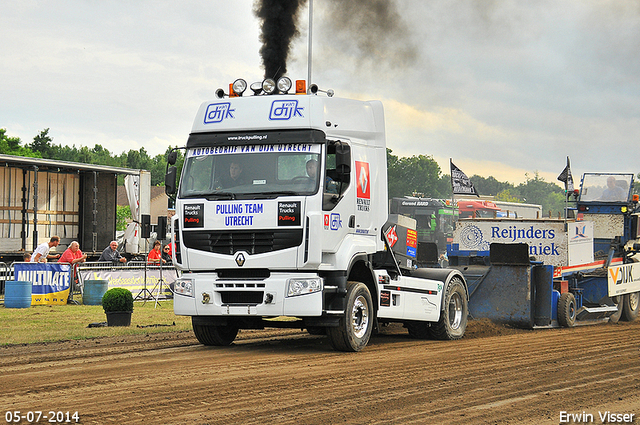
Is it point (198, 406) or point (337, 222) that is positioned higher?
point (337, 222)

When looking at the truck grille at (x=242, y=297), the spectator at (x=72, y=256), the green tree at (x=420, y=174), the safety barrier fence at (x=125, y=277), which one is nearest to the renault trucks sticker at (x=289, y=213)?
the truck grille at (x=242, y=297)

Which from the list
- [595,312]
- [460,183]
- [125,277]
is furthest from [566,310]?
[460,183]

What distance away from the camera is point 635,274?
781 inches

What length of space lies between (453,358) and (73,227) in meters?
19.8

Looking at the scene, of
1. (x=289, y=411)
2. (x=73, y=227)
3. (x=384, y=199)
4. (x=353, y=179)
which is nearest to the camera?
(x=289, y=411)

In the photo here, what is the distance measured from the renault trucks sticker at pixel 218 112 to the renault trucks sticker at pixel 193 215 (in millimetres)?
1450

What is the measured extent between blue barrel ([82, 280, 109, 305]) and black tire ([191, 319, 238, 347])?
8976mm

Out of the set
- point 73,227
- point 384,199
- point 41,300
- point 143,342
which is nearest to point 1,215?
point 73,227

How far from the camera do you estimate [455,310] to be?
47.1 feet

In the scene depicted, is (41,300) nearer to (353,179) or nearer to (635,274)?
(353,179)

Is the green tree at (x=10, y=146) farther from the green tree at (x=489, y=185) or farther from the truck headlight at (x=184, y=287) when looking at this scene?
the green tree at (x=489, y=185)

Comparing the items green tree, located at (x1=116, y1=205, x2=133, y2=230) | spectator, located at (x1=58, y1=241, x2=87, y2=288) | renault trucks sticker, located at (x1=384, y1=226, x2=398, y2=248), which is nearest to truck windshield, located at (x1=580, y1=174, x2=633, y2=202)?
renault trucks sticker, located at (x1=384, y1=226, x2=398, y2=248)

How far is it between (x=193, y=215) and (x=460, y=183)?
24.9 meters

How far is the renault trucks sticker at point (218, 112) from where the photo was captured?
1158 cm
